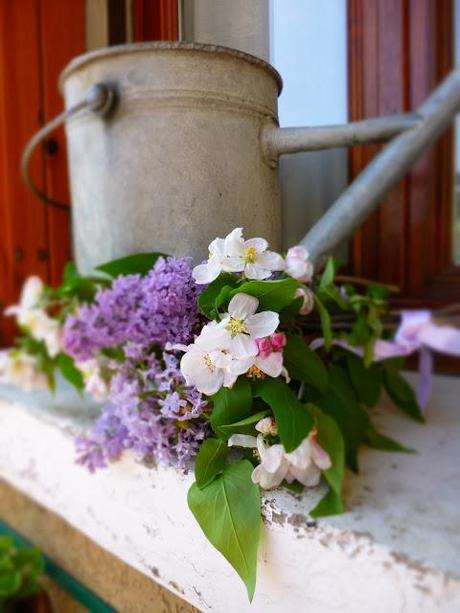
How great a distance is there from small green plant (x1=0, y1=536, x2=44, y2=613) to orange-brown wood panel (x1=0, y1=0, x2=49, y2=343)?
49 centimetres

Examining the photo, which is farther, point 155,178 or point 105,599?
point 105,599

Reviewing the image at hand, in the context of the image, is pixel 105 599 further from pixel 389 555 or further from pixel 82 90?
pixel 82 90

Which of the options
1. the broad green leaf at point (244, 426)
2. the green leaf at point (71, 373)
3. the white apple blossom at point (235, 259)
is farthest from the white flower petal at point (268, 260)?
the green leaf at point (71, 373)

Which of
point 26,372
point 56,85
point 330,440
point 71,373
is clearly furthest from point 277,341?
point 56,85

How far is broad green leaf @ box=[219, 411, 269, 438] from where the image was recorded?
313 millimetres

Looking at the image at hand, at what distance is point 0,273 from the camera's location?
3.08ft

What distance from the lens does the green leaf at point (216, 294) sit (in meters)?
0.31

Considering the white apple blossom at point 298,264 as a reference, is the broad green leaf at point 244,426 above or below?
below

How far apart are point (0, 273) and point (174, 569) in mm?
748

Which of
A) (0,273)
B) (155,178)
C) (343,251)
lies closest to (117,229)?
(155,178)

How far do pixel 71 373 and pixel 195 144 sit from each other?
12.9 inches

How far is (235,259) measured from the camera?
0.33 m

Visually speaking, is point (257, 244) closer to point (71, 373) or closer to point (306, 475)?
point (306, 475)

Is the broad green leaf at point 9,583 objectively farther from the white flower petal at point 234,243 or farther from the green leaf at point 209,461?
the white flower petal at point 234,243
